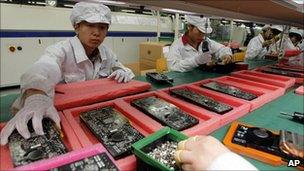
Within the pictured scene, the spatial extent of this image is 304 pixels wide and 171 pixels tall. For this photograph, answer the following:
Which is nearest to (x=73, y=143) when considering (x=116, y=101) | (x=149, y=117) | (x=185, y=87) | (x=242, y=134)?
(x=149, y=117)

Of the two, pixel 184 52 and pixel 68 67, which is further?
pixel 184 52

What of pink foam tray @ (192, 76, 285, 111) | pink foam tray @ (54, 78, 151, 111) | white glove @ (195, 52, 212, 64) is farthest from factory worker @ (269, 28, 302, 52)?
pink foam tray @ (54, 78, 151, 111)

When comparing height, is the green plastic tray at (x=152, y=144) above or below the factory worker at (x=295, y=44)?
below

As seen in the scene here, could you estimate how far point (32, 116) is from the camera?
804mm

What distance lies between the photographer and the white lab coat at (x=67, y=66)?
3.57 ft

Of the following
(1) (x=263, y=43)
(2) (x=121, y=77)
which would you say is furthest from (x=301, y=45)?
(2) (x=121, y=77)

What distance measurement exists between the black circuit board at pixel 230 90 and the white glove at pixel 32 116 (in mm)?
908

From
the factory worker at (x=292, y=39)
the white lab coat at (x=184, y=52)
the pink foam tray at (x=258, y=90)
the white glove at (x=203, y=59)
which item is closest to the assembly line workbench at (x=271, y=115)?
the pink foam tray at (x=258, y=90)

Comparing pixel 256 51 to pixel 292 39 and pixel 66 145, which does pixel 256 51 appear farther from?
pixel 66 145

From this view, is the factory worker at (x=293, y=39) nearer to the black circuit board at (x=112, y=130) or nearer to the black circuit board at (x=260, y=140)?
the black circuit board at (x=260, y=140)

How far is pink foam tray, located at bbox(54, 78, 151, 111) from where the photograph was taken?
1059mm

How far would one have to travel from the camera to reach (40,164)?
55cm

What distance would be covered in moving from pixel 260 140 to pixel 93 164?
53cm

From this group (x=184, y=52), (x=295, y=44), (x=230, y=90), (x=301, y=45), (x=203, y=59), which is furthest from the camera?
(x=184, y=52)
